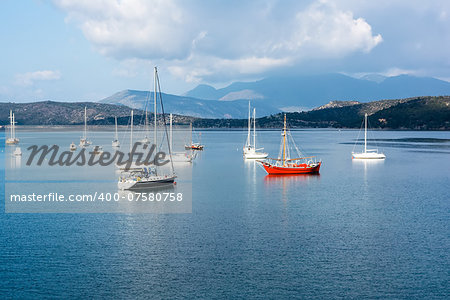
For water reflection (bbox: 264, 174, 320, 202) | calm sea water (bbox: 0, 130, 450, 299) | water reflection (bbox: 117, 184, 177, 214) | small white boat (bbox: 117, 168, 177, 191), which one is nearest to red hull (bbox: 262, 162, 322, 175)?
water reflection (bbox: 264, 174, 320, 202)

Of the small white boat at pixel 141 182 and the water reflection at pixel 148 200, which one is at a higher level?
the small white boat at pixel 141 182

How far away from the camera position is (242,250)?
2598 cm

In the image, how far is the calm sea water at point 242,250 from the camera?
69.0 feet

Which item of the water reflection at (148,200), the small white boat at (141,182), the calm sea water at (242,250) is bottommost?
the calm sea water at (242,250)

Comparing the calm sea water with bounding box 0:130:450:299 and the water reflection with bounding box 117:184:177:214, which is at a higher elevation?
the water reflection with bounding box 117:184:177:214

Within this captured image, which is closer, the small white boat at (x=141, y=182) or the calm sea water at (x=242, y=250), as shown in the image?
the calm sea water at (x=242, y=250)

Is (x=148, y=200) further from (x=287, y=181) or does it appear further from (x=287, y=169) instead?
(x=287, y=169)

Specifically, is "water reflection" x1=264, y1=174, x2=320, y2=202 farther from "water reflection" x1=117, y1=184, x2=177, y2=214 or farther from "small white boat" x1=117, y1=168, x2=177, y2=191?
"small white boat" x1=117, y1=168, x2=177, y2=191

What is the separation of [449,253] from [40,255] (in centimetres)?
2235

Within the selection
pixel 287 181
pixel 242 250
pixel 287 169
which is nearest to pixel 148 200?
pixel 242 250

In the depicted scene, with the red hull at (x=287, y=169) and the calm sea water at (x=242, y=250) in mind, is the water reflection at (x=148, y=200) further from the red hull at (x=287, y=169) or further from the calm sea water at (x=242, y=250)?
the red hull at (x=287, y=169)

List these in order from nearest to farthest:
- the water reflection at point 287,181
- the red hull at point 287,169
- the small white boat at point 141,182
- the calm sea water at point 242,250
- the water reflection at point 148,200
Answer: the calm sea water at point 242,250, the water reflection at point 148,200, the small white boat at point 141,182, the water reflection at point 287,181, the red hull at point 287,169

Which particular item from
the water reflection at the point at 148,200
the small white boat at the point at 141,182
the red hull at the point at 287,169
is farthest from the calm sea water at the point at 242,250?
the red hull at the point at 287,169

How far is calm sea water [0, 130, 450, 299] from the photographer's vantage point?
21031 millimetres
